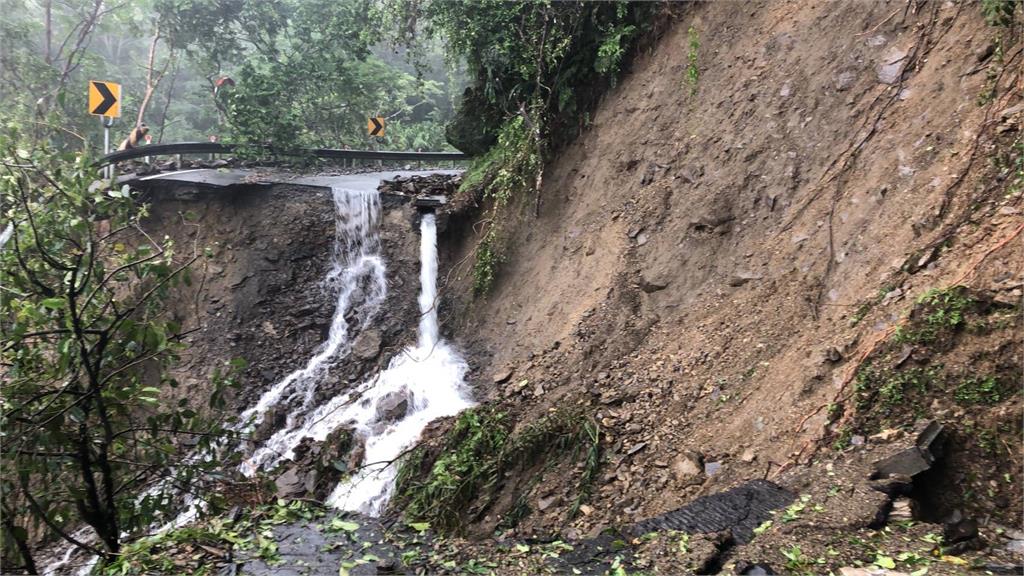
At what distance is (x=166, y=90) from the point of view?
23891mm

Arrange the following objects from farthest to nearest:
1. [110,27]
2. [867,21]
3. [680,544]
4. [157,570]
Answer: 1. [110,27]
2. [867,21]
3. [680,544]
4. [157,570]

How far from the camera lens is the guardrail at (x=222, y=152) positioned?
1044 centimetres

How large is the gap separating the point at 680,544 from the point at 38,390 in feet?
13.5

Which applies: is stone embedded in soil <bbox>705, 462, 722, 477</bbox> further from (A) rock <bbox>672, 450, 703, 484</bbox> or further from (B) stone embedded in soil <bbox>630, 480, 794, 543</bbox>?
(B) stone embedded in soil <bbox>630, 480, 794, 543</bbox>

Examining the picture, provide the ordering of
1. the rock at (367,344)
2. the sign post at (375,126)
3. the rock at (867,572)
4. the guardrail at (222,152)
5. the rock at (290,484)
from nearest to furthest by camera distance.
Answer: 1. the rock at (867,572)
2. the rock at (290,484)
3. the rock at (367,344)
4. the guardrail at (222,152)
5. the sign post at (375,126)

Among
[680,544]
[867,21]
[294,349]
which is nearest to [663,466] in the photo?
[680,544]

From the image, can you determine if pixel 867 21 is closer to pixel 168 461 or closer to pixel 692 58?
pixel 692 58

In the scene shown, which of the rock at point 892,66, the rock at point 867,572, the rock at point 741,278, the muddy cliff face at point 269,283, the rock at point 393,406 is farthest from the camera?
the muddy cliff face at point 269,283

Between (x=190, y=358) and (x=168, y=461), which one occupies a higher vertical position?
(x=168, y=461)

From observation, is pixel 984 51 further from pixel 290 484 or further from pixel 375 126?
pixel 375 126

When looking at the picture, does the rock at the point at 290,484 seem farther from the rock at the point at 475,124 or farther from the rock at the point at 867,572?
the rock at the point at 475,124

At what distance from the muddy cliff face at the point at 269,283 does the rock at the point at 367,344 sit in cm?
2

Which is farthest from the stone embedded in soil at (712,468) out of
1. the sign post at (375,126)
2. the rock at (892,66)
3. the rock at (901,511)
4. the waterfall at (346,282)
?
the sign post at (375,126)

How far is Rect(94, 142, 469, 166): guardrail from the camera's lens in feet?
34.2
